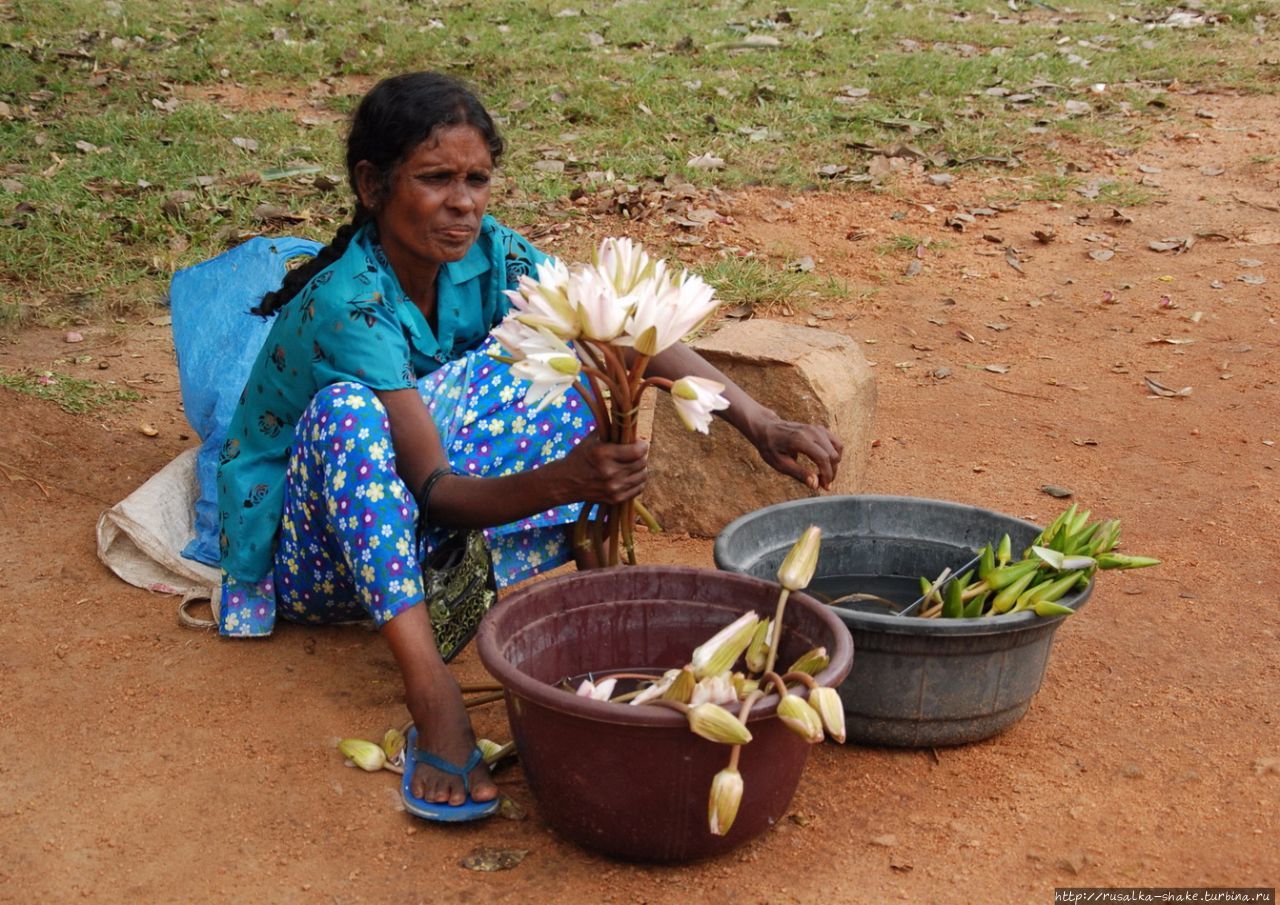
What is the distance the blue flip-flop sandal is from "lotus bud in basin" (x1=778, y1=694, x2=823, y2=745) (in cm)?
64

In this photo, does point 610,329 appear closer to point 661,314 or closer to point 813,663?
point 661,314

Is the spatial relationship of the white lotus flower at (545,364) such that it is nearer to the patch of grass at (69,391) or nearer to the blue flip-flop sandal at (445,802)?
the blue flip-flop sandal at (445,802)

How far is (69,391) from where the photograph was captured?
167 inches

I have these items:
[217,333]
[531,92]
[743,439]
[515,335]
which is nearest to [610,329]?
[515,335]

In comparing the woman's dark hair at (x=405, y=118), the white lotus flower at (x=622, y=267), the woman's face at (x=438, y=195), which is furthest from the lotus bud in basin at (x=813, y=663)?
the woman's dark hair at (x=405, y=118)

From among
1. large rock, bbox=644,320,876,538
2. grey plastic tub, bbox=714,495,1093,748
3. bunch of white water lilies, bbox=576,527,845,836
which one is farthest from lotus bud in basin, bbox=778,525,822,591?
large rock, bbox=644,320,876,538

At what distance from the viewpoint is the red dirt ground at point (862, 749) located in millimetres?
2225

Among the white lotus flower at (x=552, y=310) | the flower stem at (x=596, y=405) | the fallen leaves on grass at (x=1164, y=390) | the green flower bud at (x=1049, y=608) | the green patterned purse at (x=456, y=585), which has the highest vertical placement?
the white lotus flower at (x=552, y=310)

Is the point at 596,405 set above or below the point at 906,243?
above

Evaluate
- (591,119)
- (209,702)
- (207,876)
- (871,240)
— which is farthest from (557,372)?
(591,119)

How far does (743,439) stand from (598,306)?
1.46 metres

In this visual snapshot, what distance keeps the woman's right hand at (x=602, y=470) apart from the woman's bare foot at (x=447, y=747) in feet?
1.43

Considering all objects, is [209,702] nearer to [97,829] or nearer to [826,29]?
[97,829]

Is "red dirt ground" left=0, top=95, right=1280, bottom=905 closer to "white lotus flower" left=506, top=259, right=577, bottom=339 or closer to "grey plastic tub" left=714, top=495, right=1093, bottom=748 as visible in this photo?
"grey plastic tub" left=714, top=495, right=1093, bottom=748
